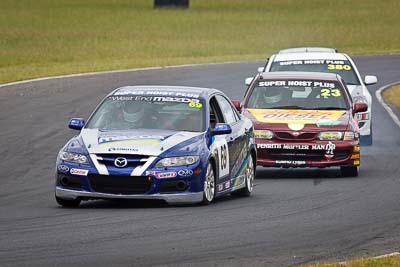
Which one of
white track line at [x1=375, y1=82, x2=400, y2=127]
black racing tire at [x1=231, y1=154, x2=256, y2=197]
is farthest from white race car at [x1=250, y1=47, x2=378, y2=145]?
black racing tire at [x1=231, y1=154, x2=256, y2=197]

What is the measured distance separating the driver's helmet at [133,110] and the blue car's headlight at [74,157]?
3.52ft

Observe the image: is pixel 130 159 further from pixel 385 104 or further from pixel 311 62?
pixel 385 104

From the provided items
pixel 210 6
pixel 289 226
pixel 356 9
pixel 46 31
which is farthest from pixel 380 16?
pixel 289 226

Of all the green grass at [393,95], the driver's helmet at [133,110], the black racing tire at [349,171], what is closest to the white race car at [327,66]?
the black racing tire at [349,171]

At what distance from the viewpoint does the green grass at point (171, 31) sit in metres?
44.0

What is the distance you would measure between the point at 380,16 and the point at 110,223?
58.6 meters

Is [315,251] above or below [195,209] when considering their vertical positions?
above

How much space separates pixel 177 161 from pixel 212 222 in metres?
1.38

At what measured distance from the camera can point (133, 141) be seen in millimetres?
13094

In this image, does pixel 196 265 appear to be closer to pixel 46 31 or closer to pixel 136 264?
pixel 136 264

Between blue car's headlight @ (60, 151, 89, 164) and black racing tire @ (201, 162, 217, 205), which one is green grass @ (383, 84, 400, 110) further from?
blue car's headlight @ (60, 151, 89, 164)

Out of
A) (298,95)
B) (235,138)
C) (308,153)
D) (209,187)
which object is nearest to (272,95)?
(298,95)

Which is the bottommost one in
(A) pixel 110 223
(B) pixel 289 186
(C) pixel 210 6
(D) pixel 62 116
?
(C) pixel 210 6

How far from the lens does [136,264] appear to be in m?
A: 9.15
